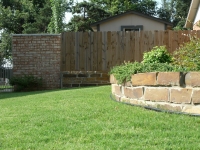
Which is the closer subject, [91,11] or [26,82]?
[26,82]

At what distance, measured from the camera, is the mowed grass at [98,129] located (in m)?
3.14

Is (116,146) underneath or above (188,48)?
underneath

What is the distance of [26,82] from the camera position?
1044cm

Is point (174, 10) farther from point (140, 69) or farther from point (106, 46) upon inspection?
point (140, 69)

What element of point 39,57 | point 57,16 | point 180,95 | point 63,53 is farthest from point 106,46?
point 57,16

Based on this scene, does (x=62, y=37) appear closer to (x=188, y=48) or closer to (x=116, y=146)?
(x=188, y=48)

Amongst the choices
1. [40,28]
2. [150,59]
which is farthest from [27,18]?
[150,59]

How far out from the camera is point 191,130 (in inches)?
138

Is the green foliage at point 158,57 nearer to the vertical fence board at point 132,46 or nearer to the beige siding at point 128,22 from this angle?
the vertical fence board at point 132,46

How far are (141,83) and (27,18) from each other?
23.5m

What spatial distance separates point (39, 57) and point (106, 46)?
230cm

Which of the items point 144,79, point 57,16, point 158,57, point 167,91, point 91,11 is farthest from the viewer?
point 91,11

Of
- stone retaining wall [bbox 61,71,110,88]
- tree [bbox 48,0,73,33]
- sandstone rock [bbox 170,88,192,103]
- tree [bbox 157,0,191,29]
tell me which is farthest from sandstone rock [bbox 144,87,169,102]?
tree [bbox 157,0,191,29]

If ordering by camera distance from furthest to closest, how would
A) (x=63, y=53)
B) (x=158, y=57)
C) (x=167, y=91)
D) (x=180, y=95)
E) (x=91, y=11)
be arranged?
(x=91, y=11), (x=63, y=53), (x=158, y=57), (x=167, y=91), (x=180, y=95)
